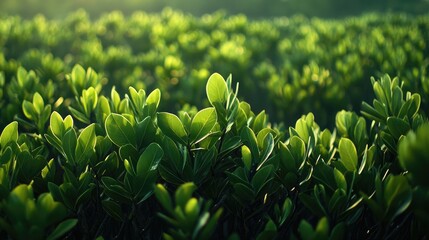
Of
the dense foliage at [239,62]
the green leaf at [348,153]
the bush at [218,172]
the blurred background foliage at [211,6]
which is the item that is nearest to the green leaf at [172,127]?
the bush at [218,172]

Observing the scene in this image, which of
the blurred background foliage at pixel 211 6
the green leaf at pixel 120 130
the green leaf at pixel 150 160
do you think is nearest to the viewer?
the green leaf at pixel 150 160

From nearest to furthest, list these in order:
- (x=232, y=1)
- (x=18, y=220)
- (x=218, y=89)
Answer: (x=18, y=220)
(x=218, y=89)
(x=232, y=1)

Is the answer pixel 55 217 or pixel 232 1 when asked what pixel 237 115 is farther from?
pixel 232 1

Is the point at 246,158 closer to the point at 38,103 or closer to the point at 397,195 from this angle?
the point at 397,195

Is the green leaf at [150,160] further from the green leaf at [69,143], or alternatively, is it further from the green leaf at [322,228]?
the green leaf at [322,228]

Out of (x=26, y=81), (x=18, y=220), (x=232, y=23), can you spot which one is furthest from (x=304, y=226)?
(x=232, y=23)

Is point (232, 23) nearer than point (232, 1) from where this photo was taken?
Yes

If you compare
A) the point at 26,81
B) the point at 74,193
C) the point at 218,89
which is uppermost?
the point at 218,89
